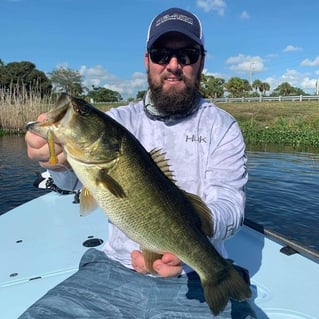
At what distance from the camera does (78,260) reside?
3.96 m

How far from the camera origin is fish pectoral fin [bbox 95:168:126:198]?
1.91 m

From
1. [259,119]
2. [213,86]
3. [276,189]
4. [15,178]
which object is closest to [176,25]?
[276,189]

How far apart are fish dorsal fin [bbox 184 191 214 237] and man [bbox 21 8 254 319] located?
0.35 ft

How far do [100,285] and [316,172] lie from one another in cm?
1313

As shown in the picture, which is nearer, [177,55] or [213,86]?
[177,55]

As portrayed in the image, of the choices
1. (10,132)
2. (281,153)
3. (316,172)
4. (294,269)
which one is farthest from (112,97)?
(294,269)

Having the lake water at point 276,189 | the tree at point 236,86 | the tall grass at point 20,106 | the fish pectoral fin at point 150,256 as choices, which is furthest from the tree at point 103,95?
the fish pectoral fin at point 150,256

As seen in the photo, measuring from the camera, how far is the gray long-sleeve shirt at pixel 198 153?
9.02ft

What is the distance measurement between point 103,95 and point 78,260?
206ft

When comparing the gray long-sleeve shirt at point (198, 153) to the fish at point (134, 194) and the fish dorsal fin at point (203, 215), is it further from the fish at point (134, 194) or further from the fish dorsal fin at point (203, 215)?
the fish at point (134, 194)

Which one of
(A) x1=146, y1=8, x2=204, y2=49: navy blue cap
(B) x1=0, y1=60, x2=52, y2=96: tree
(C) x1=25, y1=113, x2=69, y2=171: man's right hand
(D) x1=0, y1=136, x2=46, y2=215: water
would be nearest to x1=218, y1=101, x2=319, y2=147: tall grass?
(D) x1=0, y1=136, x2=46, y2=215: water

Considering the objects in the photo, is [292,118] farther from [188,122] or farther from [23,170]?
[188,122]

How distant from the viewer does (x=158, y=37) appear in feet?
9.65

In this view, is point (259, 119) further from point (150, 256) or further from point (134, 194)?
point (134, 194)
